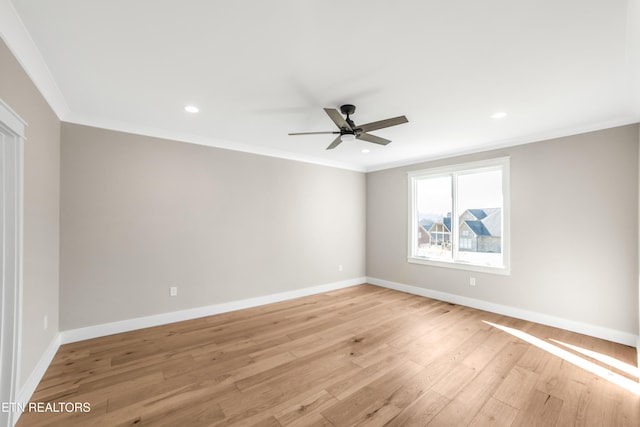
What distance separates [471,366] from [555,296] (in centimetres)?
194

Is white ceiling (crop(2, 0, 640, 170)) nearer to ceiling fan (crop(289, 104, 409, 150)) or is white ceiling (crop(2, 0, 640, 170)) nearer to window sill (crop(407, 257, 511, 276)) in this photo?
ceiling fan (crop(289, 104, 409, 150))

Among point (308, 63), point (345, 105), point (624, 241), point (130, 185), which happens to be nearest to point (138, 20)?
point (308, 63)

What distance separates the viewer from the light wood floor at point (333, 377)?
1.87 m

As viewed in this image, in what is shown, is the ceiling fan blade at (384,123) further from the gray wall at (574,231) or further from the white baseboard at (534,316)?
the white baseboard at (534,316)

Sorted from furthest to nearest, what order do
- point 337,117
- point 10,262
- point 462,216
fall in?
point 462,216 → point 337,117 → point 10,262

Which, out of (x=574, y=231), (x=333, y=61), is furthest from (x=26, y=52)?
(x=574, y=231)

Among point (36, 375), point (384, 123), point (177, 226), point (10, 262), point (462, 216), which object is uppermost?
point (384, 123)

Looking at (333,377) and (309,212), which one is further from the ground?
(309,212)

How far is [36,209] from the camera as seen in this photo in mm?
2236

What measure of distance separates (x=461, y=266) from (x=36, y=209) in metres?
5.21

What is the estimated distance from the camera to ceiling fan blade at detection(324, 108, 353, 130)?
2335mm

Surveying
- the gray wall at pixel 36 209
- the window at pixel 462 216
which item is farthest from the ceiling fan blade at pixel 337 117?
the window at pixel 462 216

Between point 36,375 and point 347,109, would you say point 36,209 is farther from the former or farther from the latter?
point 347,109

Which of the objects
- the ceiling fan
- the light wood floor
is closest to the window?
the light wood floor
